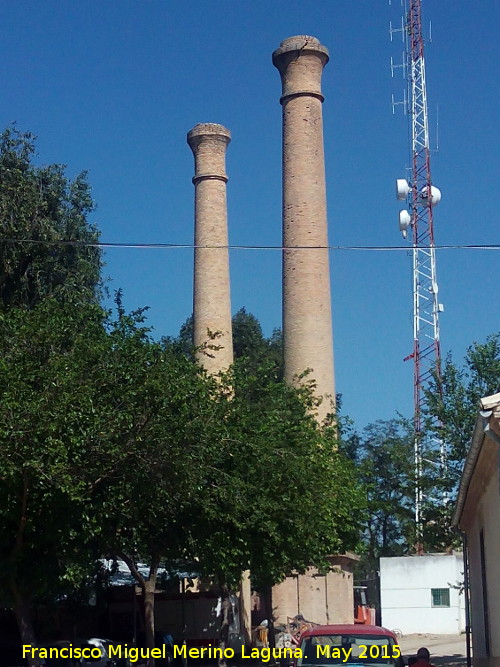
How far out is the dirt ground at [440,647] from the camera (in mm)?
29144

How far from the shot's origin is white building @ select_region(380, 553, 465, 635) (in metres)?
44.8

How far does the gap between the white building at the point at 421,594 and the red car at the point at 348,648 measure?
3307 centimetres

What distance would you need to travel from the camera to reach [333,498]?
26703 mm

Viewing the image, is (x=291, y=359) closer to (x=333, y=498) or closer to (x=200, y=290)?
(x=200, y=290)

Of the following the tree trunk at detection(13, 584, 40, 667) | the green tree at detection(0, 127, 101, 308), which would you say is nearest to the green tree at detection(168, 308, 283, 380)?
the green tree at detection(0, 127, 101, 308)

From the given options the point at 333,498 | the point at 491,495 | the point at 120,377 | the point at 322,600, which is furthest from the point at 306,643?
the point at 322,600

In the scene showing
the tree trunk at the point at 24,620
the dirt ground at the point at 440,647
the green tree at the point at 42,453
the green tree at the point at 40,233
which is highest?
the green tree at the point at 40,233

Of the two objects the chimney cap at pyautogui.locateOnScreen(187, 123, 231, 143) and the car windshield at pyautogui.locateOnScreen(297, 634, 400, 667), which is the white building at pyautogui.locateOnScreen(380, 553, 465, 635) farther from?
the car windshield at pyautogui.locateOnScreen(297, 634, 400, 667)

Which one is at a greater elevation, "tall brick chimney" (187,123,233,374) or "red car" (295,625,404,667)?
"tall brick chimney" (187,123,233,374)

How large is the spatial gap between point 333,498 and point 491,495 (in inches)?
511

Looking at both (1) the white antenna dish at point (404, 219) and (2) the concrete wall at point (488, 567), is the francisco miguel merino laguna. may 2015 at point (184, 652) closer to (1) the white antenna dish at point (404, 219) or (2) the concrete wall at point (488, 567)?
(2) the concrete wall at point (488, 567)

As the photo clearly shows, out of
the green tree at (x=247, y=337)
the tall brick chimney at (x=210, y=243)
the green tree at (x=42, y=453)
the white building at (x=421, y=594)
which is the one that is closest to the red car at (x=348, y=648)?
the green tree at (x=42, y=453)

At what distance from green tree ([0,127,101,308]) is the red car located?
59.0ft

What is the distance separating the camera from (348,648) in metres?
12.8
